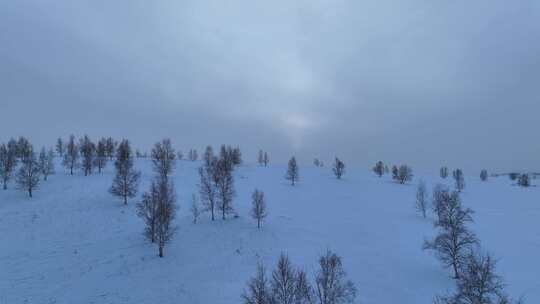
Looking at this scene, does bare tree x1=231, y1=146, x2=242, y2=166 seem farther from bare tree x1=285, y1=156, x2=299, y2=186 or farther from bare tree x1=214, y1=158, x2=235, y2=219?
bare tree x1=214, y1=158, x2=235, y2=219

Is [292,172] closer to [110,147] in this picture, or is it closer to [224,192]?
[224,192]

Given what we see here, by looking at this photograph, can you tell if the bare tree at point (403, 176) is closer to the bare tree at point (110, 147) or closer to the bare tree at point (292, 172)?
the bare tree at point (292, 172)

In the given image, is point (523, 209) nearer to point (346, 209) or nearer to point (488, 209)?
point (488, 209)

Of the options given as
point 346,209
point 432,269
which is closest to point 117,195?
point 346,209

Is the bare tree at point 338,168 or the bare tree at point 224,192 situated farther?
the bare tree at point 338,168

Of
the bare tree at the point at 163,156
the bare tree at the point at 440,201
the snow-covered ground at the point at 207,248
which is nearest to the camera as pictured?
the snow-covered ground at the point at 207,248

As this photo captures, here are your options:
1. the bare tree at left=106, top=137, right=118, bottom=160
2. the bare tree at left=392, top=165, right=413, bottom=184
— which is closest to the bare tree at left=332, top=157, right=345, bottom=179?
the bare tree at left=392, top=165, right=413, bottom=184

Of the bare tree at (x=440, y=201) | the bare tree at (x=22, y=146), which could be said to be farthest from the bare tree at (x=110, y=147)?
the bare tree at (x=440, y=201)

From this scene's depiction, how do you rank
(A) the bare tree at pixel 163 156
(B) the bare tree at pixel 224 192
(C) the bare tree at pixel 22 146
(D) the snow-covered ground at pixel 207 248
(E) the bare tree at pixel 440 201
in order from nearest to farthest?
(D) the snow-covered ground at pixel 207 248
(E) the bare tree at pixel 440 201
(B) the bare tree at pixel 224 192
(A) the bare tree at pixel 163 156
(C) the bare tree at pixel 22 146

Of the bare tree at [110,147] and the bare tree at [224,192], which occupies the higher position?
the bare tree at [110,147]
